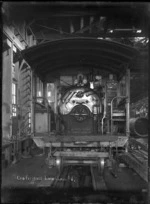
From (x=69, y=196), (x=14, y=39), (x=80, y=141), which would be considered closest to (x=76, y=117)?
(x=80, y=141)

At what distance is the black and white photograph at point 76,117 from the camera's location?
11.3 feet

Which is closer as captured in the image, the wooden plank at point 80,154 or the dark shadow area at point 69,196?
the dark shadow area at point 69,196

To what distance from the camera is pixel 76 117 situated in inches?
225

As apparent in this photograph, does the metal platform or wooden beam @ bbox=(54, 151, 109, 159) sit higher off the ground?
the metal platform

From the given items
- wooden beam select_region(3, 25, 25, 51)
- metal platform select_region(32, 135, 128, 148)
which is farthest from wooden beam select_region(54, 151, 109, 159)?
wooden beam select_region(3, 25, 25, 51)

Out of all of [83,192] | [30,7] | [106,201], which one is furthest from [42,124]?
[30,7]

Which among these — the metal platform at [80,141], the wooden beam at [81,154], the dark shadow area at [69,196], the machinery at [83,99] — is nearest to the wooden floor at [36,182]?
the dark shadow area at [69,196]

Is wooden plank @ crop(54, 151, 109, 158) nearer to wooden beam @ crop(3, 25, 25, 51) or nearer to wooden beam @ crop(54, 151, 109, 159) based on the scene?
wooden beam @ crop(54, 151, 109, 159)

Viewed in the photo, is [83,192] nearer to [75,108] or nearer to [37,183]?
[37,183]

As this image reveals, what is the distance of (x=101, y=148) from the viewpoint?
470 cm

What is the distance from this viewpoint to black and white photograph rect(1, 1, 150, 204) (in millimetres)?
3451

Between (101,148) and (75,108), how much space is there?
1627 mm

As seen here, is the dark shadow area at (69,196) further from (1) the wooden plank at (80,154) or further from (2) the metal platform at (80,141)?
(2) the metal platform at (80,141)

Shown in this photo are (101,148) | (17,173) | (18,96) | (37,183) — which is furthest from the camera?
(18,96)
